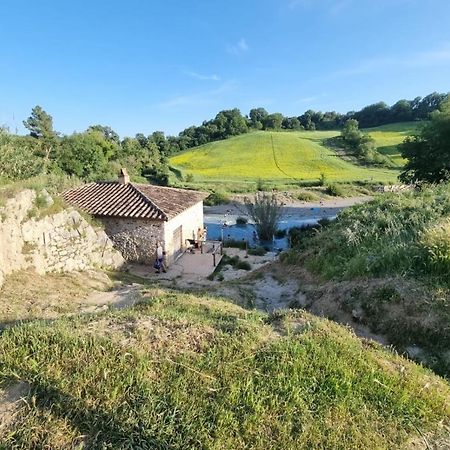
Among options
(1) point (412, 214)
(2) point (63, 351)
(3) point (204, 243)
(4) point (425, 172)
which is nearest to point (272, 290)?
(1) point (412, 214)

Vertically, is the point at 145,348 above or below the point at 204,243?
above

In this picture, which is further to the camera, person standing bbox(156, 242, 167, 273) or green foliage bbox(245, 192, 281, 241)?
green foliage bbox(245, 192, 281, 241)

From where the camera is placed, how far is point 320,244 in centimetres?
1200

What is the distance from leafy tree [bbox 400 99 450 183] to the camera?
23.6 metres

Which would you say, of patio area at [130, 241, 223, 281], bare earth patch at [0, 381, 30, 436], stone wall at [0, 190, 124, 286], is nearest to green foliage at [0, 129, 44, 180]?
stone wall at [0, 190, 124, 286]

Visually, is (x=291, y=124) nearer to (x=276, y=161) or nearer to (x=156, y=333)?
(x=276, y=161)

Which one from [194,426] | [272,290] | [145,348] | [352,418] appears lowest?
[272,290]

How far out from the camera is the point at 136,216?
15.8m

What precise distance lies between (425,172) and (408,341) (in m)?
21.7

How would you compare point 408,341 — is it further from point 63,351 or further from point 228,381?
point 63,351

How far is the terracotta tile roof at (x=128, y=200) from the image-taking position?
1603cm

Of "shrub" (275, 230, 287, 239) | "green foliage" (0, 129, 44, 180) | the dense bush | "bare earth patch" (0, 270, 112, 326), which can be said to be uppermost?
"green foliage" (0, 129, 44, 180)

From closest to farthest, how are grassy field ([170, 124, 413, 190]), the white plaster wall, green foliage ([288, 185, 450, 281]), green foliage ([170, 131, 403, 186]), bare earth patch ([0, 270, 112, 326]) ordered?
bare earth patch ([0, 270, 112, 326]), green foliage ([288, 185, 450, 281]), the white plaster wall, green foliage ([170, 131, 403, 186]), grassy field ([170, 124, 413, 190])

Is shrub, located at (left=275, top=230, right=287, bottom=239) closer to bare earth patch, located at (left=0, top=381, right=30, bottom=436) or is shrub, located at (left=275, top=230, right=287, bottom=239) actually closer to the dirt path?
the dirt path
